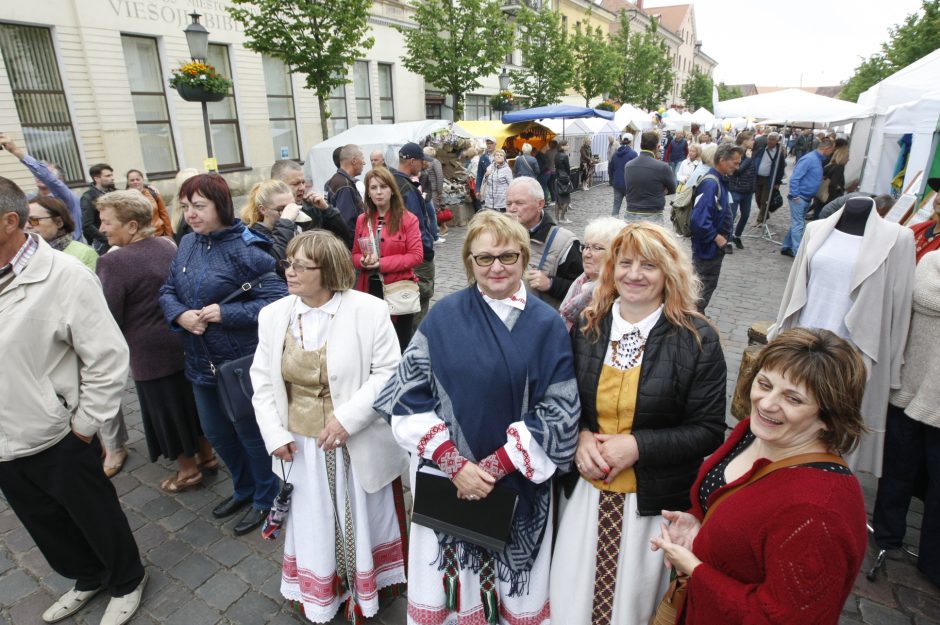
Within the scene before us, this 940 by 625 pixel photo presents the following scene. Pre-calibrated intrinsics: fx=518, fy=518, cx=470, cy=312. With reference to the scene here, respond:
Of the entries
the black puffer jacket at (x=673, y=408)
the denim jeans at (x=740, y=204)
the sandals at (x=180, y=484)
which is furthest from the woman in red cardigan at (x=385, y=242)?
the denim jeans at (x=740, y=204)

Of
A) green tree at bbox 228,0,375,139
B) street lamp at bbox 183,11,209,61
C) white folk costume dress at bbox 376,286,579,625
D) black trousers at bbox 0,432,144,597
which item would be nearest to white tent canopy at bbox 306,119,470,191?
green tree at bbox 228,0,375,139

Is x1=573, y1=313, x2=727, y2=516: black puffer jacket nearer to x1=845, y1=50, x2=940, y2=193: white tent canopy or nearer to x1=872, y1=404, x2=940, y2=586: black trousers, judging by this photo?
x1=872, y1=404, x2=940, y2=586: black trousers

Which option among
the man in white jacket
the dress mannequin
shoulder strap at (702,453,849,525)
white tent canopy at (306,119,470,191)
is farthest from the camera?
white tent canopy at (306,119,470,191)

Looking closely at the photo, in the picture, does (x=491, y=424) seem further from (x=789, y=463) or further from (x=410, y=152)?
(x=410, y=152)

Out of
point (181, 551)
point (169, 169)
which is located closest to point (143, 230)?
point (181, 551)

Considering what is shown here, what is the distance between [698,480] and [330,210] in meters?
3.78

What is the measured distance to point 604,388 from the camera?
2002 millimetres

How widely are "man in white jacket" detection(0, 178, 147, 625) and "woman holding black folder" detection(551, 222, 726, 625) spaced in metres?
2.22

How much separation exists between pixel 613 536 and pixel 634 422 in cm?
47

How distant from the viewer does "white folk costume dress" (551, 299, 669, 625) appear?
1.98 meters

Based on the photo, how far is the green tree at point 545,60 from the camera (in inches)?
965

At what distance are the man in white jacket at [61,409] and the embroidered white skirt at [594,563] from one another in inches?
85.8

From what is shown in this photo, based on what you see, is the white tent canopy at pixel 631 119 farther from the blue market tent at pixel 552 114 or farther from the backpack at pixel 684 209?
the backpack at pixel 684 209

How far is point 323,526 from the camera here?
2.54 meters
